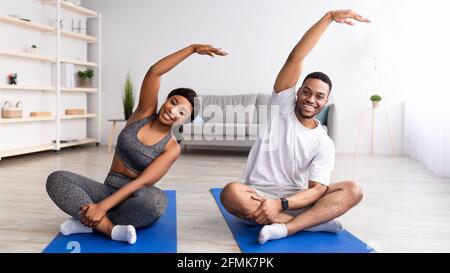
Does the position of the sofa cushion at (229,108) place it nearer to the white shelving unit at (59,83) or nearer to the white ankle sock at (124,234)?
the white shelving unit at (59,83)

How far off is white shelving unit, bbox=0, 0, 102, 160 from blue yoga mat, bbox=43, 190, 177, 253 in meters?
3.20

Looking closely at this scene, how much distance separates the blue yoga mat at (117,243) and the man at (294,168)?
14.2 inches

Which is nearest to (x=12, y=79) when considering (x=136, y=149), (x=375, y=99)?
(x=136, y=149)

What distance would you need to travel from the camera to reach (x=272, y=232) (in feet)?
7.30

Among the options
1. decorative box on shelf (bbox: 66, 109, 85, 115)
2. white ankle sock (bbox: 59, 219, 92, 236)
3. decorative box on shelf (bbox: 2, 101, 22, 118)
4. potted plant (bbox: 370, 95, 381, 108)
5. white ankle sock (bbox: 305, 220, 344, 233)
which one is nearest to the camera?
white ankle sock (bbox: 59, 219, 92, 236)

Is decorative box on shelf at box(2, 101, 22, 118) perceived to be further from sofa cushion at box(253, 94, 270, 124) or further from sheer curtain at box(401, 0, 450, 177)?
sheer curtain at box(401, 0, 450, 177)

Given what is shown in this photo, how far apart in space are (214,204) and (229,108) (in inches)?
133

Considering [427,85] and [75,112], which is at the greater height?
[427,85]

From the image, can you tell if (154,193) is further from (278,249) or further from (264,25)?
(264,25)

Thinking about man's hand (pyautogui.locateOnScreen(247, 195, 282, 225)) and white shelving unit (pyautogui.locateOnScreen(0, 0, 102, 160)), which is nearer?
man's hand (pyautogui.locateOnScreen(247, 195, 282, 225))

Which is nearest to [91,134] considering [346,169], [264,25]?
[264,25]

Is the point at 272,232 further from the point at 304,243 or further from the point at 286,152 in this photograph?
the point at 286,152

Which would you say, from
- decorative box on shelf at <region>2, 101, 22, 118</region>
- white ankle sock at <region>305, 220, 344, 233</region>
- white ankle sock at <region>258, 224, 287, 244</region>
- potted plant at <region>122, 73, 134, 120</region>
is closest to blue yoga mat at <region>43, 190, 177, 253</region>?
white ankle sock at <region>258, 224, 287, 244</region>

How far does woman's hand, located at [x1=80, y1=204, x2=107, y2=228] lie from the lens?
219 cm
